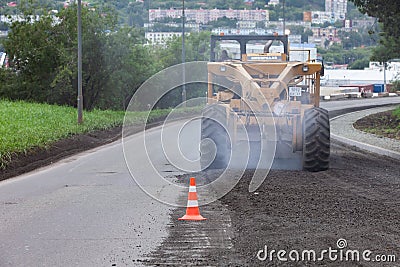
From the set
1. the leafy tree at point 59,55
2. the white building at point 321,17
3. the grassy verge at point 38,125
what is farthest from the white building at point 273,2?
the grassy verge at point 38,125

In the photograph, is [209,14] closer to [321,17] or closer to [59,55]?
[321,17]

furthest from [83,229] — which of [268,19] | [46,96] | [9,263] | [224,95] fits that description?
[268,19]

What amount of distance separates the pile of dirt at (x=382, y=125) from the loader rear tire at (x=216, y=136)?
11535mm

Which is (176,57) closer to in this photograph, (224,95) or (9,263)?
(224,95)

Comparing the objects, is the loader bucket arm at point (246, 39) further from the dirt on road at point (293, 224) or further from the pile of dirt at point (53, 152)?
the pile of dirt at point (53, 152)

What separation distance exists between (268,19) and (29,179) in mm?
83109

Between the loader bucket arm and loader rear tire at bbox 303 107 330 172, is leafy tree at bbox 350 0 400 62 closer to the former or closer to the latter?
the loader bucket arm

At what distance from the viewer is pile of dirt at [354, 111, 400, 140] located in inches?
1156

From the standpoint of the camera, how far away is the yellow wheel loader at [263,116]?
16.3 meters

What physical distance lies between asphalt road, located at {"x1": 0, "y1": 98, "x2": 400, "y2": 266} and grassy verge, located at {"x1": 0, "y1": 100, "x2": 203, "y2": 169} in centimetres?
266

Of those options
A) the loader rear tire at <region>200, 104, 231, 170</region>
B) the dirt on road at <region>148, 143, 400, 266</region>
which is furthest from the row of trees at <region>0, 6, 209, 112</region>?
the dirt on road at <region>148, 143, 400, 266</region>

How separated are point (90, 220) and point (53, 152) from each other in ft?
38.0

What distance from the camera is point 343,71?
115 m

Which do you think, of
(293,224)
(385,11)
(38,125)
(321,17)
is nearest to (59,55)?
(38,125)
